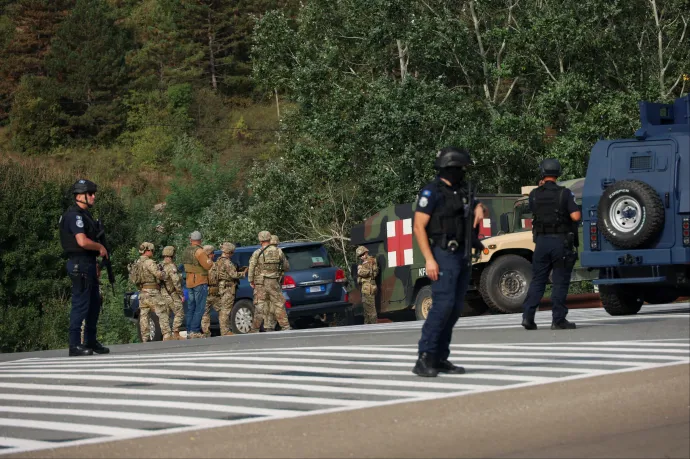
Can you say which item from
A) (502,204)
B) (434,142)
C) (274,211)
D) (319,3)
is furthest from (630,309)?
(319,3)

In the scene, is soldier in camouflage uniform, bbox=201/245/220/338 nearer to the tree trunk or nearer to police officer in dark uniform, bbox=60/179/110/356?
police officer in dark uniform, bbox=60/179/110/356

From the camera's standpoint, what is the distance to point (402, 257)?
971 inches

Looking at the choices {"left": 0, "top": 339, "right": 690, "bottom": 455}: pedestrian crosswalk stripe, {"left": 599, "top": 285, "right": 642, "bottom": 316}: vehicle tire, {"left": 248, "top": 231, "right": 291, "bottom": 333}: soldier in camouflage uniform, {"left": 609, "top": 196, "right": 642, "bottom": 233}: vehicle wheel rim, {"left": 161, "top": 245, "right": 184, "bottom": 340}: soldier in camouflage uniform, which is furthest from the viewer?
{"left": 161, "top": 245, "right": 184, "bottom": 340}: soldier in camouflage uniform

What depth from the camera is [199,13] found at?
88750 mm

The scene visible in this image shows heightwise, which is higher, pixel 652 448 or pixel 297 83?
pixel 297 83

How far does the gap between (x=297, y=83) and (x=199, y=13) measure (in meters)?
50.3

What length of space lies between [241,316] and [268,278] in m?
3.01

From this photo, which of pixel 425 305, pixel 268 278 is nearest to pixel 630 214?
pixel 268 278

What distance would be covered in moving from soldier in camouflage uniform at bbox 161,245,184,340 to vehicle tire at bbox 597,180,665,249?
9067 mm

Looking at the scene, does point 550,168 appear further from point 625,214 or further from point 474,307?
point 474,307

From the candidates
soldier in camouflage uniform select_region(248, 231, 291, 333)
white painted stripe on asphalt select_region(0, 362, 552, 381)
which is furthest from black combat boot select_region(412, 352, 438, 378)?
soldier in camouflage uniform select_region(248, 231, 291, 333)

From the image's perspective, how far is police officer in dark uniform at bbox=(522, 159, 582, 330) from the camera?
13.8 metres

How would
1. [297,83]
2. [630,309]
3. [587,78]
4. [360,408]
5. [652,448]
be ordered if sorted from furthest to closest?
[297,83], [587,78], [630,309], [360,408], [652,448]

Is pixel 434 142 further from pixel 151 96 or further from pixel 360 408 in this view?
pixel 151 96
